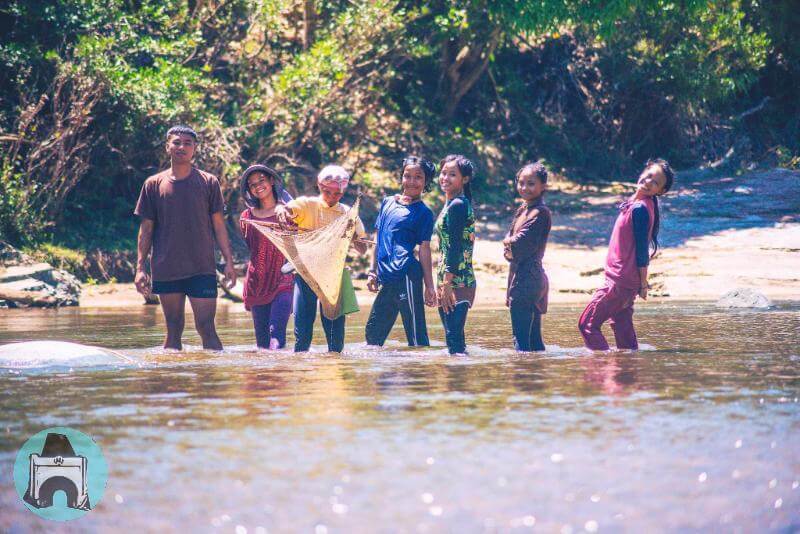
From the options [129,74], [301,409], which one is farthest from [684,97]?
[301,409]

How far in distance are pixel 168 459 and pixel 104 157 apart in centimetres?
1359

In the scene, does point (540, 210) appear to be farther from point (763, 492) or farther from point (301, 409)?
point (763, 492)

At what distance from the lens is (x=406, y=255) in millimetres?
8266

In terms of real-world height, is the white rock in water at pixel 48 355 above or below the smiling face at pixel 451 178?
below

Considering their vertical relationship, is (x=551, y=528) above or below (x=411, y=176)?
below

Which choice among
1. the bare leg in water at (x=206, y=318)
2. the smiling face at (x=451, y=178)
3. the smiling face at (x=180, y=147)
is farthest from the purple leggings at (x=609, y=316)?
the smiling face at (x=180, y=147)

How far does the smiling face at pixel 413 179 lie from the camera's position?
26.9ft

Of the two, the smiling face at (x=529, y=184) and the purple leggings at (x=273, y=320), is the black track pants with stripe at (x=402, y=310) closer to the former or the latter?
the purple leggings at (x=273, y=320)

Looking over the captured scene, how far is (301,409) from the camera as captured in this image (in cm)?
545

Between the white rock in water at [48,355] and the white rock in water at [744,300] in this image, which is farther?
the white rock in water at [744,300]

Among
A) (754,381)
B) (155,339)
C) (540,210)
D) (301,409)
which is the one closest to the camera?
(301,409)

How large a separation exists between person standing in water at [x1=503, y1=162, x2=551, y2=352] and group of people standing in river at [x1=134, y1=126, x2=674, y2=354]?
10 mm

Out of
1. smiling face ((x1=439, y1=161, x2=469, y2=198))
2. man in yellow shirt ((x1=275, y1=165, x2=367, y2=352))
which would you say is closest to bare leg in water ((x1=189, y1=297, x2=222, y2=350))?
man in yellow shirt ((x1=275, y1=165, x2=367, y2=352))

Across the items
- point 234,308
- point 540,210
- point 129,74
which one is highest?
point 129,74
